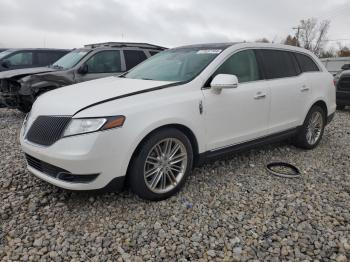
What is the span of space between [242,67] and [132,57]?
15.0 ft

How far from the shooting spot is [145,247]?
271 centimetres

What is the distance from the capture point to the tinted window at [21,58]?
10.2 meters

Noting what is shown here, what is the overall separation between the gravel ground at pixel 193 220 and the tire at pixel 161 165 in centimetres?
15

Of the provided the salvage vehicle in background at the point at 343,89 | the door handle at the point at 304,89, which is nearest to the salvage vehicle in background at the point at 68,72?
the door handle at the point at 304,89

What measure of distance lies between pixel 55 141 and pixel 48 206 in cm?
75

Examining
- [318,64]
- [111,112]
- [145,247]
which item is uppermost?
[318,64]

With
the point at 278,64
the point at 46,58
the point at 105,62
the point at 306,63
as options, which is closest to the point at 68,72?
the point at 105,62

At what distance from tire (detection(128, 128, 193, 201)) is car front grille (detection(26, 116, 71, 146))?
74 cm

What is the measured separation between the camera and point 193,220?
10.2ft

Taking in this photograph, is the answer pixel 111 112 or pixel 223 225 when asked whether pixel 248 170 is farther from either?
pixel 111 112

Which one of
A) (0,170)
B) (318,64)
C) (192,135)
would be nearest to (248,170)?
(192,135)

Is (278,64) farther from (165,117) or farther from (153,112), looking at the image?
(153,112)

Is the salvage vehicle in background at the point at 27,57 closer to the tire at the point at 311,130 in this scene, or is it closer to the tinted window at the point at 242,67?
the tinted window at the point at 242,67

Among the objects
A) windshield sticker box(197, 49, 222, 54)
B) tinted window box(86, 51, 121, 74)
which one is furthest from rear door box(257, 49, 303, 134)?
tinted window box(86, 51, 121, 74)
